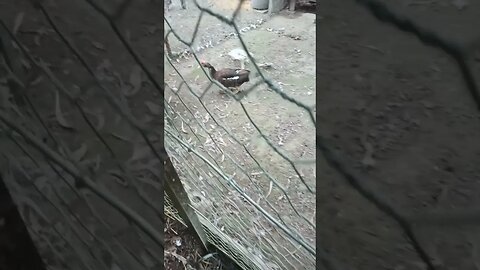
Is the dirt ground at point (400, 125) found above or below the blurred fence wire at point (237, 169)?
above

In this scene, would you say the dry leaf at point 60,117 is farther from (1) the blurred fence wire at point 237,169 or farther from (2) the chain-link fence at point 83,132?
(1) the blurred fence wire at point 237,169

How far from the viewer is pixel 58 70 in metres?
0.70

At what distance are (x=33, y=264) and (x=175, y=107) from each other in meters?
0.39

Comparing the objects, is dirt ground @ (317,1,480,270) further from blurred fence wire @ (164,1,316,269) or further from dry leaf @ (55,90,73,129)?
dry leaf @ (55,90,73,129)

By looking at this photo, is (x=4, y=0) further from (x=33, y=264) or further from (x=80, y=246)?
(x=33, y=264)

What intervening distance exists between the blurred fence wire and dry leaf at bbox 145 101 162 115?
51mm

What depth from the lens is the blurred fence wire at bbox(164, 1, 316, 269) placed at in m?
0.64

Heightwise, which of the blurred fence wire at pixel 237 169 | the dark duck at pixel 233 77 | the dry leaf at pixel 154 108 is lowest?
the blurred fence wire at pixel 237 169

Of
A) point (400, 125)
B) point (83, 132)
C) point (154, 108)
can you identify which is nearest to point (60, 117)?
point (83, 132)

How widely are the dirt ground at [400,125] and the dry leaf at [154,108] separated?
23 cm

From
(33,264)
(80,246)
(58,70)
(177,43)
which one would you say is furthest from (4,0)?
(33,264)

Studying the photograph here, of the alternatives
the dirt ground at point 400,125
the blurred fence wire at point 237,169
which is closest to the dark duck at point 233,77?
the blurred fence wire at point 237,169

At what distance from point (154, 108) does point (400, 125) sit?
306mm

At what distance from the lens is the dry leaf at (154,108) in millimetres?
667
